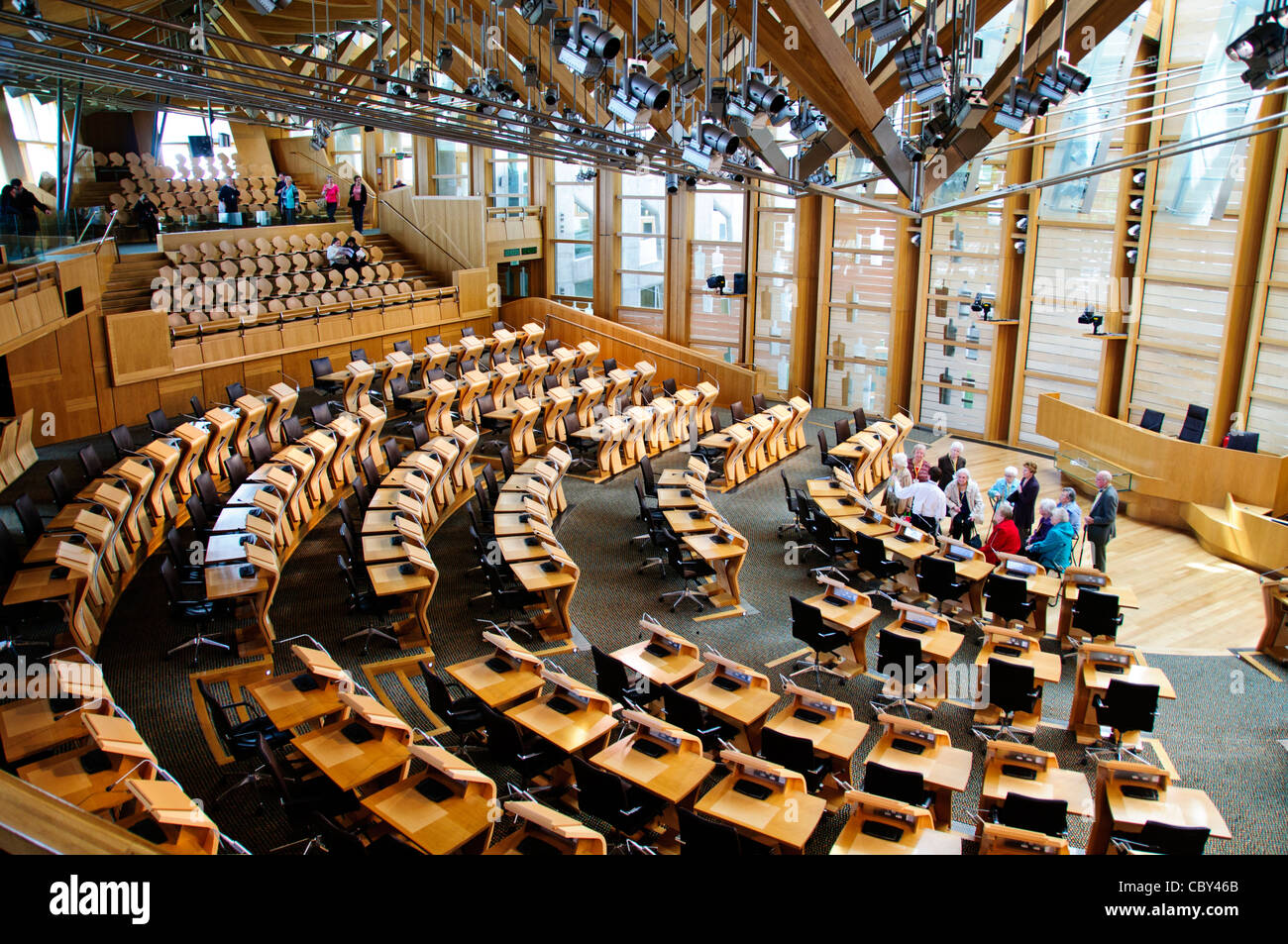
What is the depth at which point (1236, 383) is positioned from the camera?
47.8 ft

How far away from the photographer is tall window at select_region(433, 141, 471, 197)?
85.5 ft

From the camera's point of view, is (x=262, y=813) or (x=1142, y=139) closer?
(x=262, y=813)

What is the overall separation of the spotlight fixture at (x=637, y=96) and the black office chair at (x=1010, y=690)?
5.59 m

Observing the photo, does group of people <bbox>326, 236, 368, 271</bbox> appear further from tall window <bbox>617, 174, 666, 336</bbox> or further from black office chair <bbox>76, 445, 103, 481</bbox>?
black office chair <bbox>76, 445, 103, 481</bbox>

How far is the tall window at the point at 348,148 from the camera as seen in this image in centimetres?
2883

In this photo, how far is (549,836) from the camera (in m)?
5.84

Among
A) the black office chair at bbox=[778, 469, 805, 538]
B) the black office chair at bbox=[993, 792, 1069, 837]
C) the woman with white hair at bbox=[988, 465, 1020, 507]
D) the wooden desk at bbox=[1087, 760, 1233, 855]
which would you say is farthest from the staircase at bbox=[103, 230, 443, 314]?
the wooden desk at bbox=[1087, 760, 1233, 855]

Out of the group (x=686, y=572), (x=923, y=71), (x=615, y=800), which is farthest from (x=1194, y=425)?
(x=615, y=800)

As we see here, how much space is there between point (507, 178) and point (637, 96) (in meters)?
16.9

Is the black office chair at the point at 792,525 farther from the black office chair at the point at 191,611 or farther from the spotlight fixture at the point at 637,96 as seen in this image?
the black office chair at the point at 191,611

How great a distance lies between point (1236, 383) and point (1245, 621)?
503cm

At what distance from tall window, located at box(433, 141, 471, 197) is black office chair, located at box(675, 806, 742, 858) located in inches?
897
